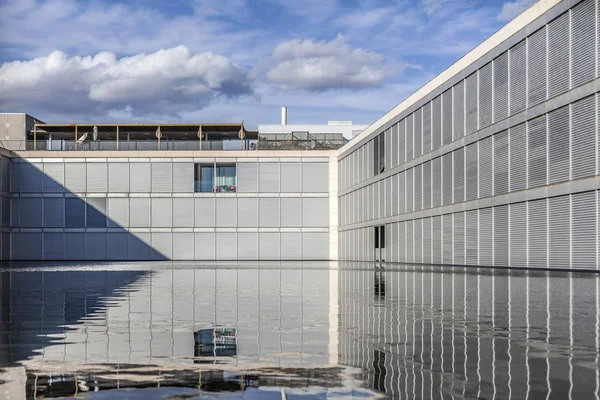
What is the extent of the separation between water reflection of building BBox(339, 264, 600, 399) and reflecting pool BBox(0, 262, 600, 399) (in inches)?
0.6

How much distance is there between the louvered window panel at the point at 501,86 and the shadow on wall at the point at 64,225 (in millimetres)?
39245

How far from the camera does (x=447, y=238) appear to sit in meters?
42.4

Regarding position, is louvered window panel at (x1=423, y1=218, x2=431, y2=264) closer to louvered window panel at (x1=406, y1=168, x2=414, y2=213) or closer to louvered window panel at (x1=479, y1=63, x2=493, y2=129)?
louvered window panel at (x1=406, y1=168, x2=414, y2=213)

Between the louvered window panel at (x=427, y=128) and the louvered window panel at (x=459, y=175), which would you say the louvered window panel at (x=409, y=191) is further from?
the louvered window panel at (x=459, y=175)

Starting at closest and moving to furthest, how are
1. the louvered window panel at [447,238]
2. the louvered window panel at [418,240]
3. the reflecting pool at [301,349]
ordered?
the reflecting pool at [301,349] → the louvered window panel at [447,238] → the louvered window panel at [418,240]

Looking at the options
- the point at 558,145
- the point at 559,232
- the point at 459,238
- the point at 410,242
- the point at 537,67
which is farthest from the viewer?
the point at 410,242

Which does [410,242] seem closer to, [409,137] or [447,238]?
[447,238]

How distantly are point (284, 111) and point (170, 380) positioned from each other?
101 meters

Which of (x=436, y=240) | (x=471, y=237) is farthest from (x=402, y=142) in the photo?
(x=471, y=237)

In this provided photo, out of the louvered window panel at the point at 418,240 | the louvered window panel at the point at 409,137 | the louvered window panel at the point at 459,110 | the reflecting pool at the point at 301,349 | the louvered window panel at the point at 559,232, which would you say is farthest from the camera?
the louvered window panel at the point at 409,137

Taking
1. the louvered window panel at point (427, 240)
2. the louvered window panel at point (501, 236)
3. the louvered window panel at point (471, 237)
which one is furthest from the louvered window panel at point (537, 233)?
the louvered window panel at point (427, 240)

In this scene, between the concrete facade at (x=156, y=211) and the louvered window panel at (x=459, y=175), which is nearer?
the louvered window panel at (x=459, y=175)

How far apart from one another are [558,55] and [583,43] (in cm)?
191

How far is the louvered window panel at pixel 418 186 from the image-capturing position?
47406 mm
